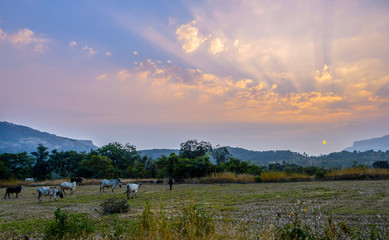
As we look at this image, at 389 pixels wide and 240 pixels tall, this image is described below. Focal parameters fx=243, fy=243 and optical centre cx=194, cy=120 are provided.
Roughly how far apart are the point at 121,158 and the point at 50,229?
53.0 meters

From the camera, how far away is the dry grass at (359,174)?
67.0 feet

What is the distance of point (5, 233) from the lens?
7145 mm

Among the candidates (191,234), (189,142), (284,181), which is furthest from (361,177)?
(189,142)

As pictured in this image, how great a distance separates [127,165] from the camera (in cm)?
5753

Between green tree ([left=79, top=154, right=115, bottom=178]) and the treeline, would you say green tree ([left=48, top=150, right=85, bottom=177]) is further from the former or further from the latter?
green tree ([left=79, top=154, right=115, bottom=178])

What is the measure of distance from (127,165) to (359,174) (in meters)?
47.7

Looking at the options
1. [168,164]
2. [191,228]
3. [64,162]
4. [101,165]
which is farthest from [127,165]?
[191,228]

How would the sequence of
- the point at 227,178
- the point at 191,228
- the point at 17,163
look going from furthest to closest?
the point at 17,163 < the point at 227,178 < the point at 191,228

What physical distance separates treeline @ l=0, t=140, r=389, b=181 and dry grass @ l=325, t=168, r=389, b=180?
125 cm

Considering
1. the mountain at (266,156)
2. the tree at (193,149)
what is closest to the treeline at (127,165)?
the tree at (193,149)

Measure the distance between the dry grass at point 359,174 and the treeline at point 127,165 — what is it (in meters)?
1.25

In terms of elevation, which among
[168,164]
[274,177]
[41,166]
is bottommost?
[41,166]

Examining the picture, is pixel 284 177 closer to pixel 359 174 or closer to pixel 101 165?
pixel 359 174

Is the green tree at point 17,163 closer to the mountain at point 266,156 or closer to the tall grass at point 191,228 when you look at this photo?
the tall grass at point 191,228
